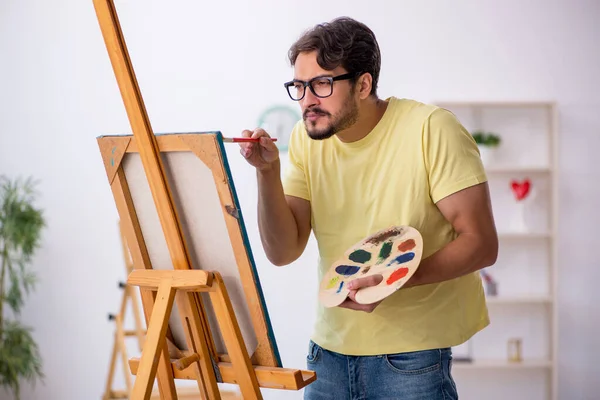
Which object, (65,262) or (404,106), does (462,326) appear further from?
(65,262)

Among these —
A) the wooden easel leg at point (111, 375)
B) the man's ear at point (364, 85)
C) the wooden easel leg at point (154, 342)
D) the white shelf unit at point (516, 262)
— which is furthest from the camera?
the white shelf unit at point (516, 262)

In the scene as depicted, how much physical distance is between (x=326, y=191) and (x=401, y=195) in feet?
0.68

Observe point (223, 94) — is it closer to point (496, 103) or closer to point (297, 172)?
point (496, 103)

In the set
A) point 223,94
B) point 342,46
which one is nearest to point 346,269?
point 342,46

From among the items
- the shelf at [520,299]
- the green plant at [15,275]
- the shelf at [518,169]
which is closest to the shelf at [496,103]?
the shelf at [518,169]

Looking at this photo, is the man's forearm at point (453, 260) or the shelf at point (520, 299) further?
the shelf at point (520, 299)

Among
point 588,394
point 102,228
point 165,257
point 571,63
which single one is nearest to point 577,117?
point 571,63

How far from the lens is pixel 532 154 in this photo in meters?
4.53

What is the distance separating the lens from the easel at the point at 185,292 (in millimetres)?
1554

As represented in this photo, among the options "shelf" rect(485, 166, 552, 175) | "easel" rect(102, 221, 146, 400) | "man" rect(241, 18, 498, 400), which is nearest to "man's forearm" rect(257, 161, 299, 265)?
"man" rect(241, 18, 498, 400)

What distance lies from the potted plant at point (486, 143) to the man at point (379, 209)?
8.50ft

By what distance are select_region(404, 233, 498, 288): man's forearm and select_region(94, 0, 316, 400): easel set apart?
339mm

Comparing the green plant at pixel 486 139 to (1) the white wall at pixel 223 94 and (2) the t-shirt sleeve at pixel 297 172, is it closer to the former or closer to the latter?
(1) the white wall at pixel 223 94

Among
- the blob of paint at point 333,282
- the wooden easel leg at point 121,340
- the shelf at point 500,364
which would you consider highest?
the blob of paint at point 333,282
